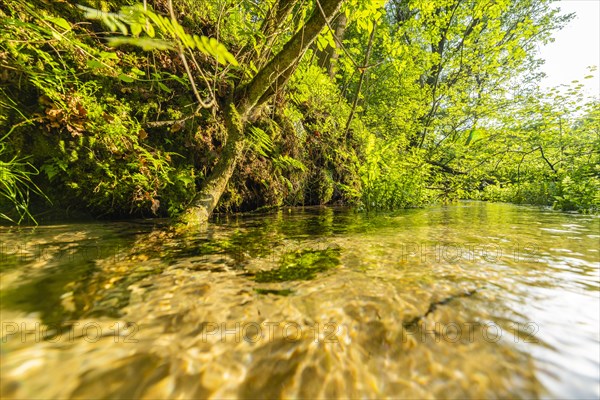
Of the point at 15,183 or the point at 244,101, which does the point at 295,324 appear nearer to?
the point at 15,183

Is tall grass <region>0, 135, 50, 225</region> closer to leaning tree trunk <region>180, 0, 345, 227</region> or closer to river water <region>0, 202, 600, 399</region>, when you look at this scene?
river water <region>0, 202, 600, 399</region>

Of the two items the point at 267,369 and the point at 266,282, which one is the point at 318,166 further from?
the point at 267,369

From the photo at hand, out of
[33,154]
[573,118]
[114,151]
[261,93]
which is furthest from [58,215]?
[573,118]

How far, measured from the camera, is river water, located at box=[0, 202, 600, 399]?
70 centimetres

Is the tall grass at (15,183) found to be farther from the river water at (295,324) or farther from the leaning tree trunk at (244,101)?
the leaning tree trunk at (244,101)

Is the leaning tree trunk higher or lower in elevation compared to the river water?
higher

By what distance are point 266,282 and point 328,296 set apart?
0.35 meters

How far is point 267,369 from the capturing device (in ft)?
2.49

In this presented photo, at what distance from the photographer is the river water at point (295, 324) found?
0.70 meters

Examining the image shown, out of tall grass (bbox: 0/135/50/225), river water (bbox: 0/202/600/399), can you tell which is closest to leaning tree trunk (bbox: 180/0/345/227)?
river water (bbox: 0/202/600/399)

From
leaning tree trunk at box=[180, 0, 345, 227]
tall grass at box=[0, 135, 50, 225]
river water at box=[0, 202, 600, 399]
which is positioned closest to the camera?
river water at box=[0, 202, 600, 399]

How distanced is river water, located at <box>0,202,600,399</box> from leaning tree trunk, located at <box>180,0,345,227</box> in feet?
3.89

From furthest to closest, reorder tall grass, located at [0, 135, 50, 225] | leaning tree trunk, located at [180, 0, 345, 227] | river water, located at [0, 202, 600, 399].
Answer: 1. leaning tree trunk, located at [180, 0, 345, 227]
2. tall grass, located at [0, 135, 50, 225]
3. river water, located at [0, 202, 600, 399]

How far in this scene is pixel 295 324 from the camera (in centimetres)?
96
